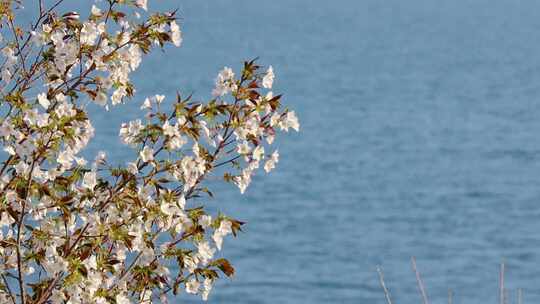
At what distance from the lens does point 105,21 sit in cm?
532

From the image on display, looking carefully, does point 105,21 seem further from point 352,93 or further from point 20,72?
point 352,93

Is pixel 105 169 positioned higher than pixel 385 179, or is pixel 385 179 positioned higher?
pixel 385 179

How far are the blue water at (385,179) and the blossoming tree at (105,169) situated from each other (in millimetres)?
11111

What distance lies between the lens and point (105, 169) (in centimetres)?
517

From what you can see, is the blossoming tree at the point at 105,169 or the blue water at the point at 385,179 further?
the blue water at the point at 385,179

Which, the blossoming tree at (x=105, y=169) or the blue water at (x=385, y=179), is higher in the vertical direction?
the blue water at (x=385, y=179)

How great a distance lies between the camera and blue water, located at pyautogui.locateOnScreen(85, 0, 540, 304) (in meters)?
19.6

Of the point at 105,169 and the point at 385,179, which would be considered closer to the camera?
the point at 105,169

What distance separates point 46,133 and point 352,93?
48.4m

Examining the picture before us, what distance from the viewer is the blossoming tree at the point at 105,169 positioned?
4934mm

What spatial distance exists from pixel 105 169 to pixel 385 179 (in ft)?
81.9

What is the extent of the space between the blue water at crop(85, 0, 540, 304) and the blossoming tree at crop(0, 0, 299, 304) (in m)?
11.1

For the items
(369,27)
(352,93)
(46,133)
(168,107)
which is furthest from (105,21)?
(369,27)

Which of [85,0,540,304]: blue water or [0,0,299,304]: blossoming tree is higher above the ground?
[85,0,540,304]: blue water
